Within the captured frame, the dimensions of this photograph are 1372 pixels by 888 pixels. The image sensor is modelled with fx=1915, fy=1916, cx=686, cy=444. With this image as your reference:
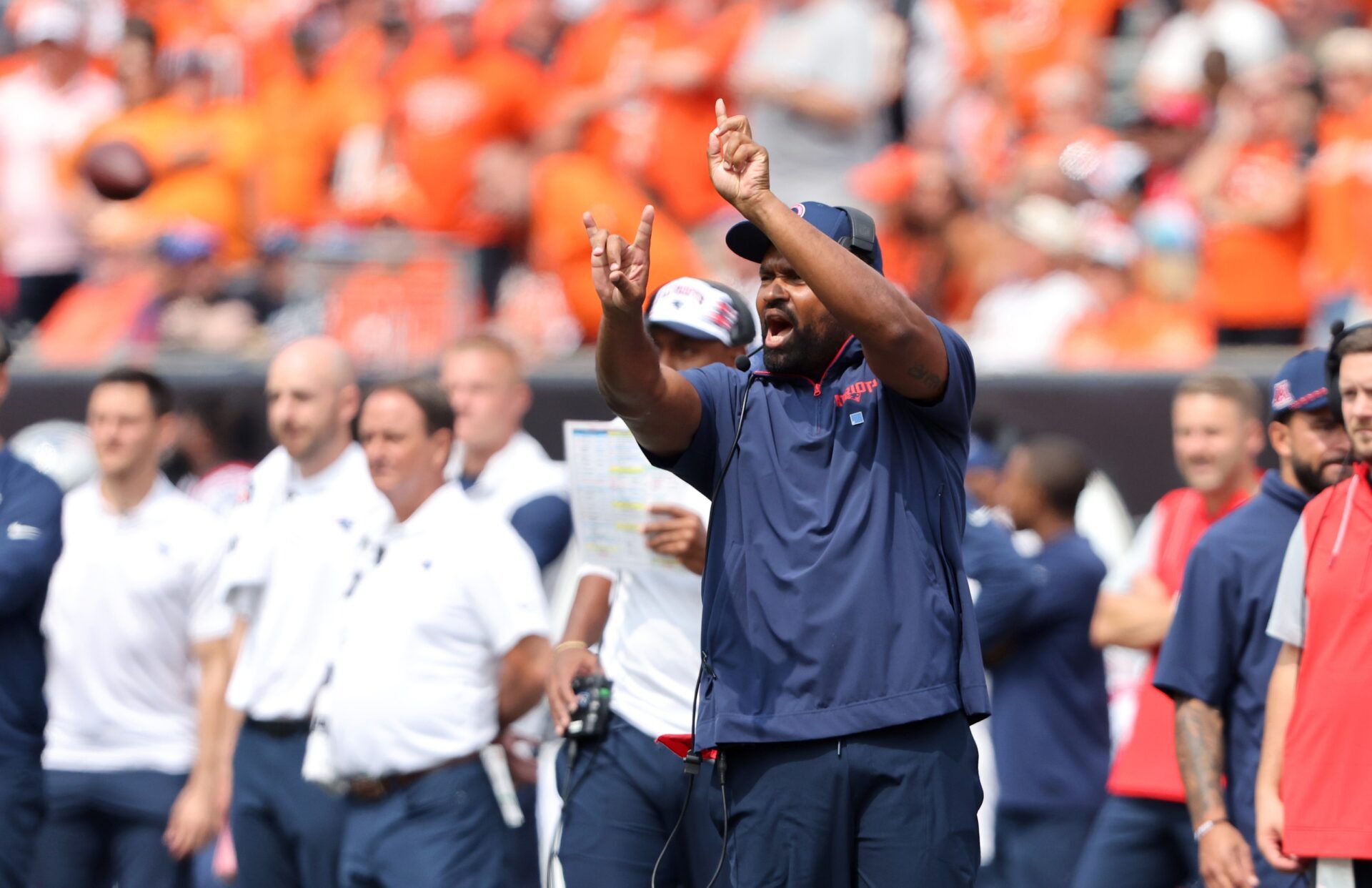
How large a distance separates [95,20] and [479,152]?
478 centimetres

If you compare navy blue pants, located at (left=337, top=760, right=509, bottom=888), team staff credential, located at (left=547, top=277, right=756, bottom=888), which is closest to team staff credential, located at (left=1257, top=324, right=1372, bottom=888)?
team staff credential, located at (left=547, top=277, right=756, bottom=888)

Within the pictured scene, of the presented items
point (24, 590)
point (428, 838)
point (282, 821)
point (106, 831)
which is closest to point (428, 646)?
point (428, 838)

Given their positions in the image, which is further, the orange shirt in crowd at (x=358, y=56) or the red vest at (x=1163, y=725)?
the orange shirt in crowd at (x=358, y=56)

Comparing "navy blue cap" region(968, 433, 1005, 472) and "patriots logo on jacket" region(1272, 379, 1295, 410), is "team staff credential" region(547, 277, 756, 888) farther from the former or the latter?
"navy blue cap" region(968, 433, 1005, 472)

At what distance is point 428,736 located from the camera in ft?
19.2

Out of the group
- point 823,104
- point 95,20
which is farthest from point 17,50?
point 823,104

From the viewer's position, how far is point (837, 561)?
12.8 feet

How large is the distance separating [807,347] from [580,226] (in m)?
6.50

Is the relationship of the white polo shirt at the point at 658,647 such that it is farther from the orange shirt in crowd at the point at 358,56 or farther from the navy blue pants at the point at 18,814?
the orange shirt in crowd at the point at 358,56

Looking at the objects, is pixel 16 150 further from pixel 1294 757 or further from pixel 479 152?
pixel 1294 757

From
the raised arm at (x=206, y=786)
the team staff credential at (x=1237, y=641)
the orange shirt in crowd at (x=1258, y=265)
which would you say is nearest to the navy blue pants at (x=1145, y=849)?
the team staff credential at (x=1237, y=641)

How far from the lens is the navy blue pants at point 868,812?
3.84 metres

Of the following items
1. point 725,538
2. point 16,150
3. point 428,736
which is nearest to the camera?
point 725,538

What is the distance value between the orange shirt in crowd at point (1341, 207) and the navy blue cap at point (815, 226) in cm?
550
